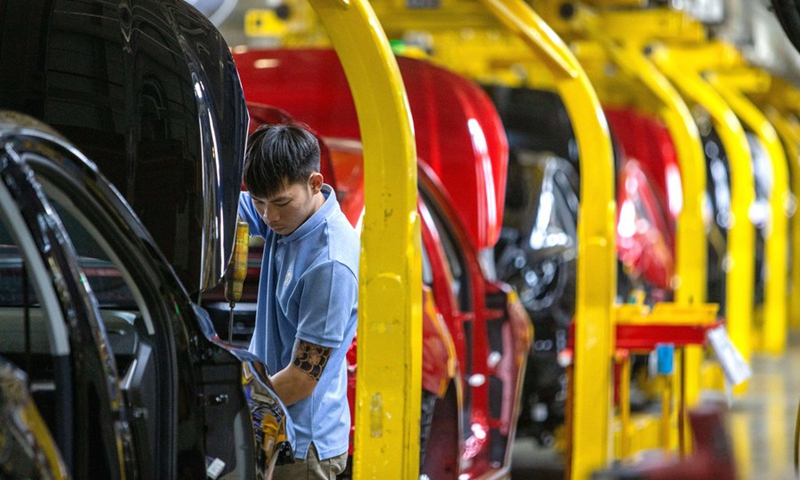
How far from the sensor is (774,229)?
15047 millimetres

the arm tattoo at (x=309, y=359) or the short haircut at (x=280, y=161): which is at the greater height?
the short haircut at (x=280, y=161)

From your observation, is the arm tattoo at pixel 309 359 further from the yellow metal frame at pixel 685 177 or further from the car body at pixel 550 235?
the yellow metal frame at pixel 685 177

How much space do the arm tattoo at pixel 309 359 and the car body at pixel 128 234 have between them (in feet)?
0.91

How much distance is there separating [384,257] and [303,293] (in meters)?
0.53

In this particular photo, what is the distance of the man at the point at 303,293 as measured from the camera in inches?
157

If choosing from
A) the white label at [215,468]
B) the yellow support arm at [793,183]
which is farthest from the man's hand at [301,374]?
the yellow support arm at [793,183]

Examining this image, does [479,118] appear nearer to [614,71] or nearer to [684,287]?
[684,287]

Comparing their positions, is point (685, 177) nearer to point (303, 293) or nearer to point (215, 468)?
point (303, 293)

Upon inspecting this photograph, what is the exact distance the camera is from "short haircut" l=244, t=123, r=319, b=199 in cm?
408

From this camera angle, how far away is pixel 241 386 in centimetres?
338

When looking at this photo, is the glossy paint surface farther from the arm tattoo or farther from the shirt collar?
the arm tattoo

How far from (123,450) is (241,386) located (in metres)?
0.53

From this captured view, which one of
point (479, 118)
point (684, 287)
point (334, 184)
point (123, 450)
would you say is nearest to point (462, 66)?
point (684, 287)

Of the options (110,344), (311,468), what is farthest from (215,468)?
(311,468)
